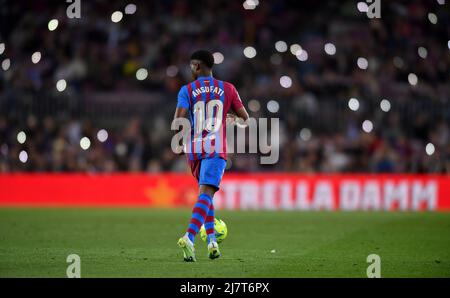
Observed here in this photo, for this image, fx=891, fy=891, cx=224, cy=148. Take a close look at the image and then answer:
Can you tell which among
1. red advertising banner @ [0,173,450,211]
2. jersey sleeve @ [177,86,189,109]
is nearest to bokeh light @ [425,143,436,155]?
red advertising banner @ [0,173,450,211]

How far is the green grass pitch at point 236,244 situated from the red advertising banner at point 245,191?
2025 mm

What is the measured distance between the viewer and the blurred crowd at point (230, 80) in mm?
22750

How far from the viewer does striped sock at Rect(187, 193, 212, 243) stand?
34.0ft

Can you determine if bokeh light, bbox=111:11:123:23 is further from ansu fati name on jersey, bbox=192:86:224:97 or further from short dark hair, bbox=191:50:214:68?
ansu fati name on jersey, bbox=192:86:224:97

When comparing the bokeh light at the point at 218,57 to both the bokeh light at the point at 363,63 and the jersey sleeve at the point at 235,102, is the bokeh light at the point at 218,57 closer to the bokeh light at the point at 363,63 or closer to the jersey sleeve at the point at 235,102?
the bokeh light at the point at 363,63

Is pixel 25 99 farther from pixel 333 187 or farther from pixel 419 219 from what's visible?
pixel 419 219

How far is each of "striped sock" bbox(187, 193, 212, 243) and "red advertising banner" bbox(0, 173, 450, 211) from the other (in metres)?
11.8

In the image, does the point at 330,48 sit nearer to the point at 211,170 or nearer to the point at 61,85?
the point at 61,85

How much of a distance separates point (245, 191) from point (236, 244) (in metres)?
9.75

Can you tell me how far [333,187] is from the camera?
2247cm

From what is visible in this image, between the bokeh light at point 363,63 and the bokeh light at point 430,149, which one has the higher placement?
the bokeh light at point 363,63

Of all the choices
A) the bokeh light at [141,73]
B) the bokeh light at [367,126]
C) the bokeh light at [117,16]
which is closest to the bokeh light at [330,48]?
the bokeh light at [367,126]

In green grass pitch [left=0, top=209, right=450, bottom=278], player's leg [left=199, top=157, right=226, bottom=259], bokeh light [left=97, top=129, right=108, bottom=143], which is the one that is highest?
bokeh light [left=97, top=129, right=108, bottom=143]
